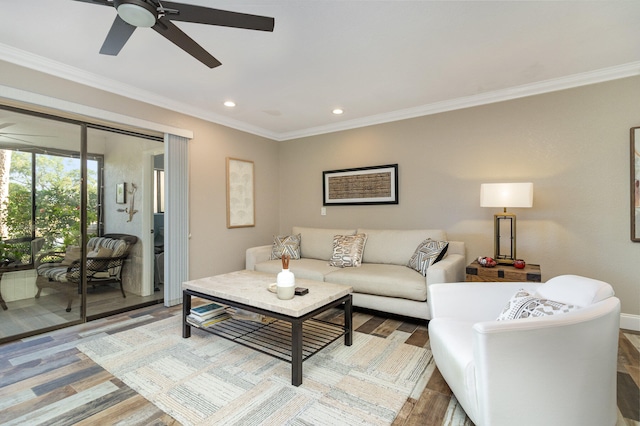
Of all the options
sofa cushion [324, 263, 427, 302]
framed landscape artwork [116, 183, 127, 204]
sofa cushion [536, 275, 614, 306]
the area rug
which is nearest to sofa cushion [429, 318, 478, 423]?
the area rug

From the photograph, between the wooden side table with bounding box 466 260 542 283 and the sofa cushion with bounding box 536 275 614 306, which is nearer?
the sofa cushion with bounding box 536 275 614 306

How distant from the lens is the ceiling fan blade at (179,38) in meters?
1.68

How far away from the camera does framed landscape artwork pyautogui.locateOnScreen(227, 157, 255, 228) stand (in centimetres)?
438

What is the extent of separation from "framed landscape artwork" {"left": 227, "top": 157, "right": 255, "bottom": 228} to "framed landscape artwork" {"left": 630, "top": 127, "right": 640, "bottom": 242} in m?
4.37

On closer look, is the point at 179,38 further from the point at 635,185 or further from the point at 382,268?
the point at 635,185

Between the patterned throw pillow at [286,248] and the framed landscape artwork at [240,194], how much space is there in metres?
0.67

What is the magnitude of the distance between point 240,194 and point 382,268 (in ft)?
7.77

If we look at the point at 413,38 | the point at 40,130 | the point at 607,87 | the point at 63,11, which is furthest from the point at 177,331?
the point at 607,87

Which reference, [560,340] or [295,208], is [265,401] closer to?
[560,340]

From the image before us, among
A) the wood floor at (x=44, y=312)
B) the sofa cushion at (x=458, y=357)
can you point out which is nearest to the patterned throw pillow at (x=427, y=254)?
the sofa cushion at (x=458, y=357)

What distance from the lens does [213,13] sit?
5.14 ft

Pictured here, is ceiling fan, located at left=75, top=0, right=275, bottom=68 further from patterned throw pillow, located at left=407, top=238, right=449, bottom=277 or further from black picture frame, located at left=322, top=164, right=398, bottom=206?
black picture frame, located at left=322, top=164, right=398, bottom=206

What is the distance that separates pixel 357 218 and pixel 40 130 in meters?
3.69

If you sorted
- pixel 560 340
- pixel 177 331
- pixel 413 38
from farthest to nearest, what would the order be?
pixel 177 331
pixel 413 38
pixel 560 340
